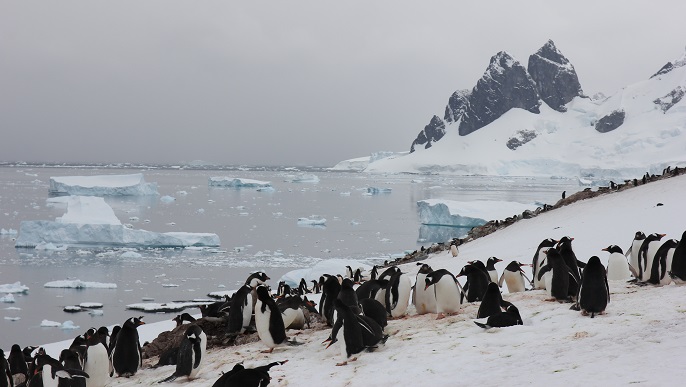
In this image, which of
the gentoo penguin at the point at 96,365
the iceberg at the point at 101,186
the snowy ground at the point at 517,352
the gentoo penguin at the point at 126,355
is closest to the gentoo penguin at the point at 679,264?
the snowy ground at the point at 517,352

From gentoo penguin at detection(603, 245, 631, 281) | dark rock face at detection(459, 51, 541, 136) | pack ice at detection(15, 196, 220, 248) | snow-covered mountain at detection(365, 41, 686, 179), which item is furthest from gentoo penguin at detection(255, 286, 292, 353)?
dark rock face at detection(459, 51, 541, 136)

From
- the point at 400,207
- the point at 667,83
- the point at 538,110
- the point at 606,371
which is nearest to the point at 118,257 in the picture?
the point at 606,371

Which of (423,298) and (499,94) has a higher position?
(499,94)

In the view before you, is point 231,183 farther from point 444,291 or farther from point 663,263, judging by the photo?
point 663,263

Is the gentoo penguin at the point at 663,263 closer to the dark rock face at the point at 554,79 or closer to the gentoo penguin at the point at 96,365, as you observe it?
the gentoo penguin at the point at 96,365

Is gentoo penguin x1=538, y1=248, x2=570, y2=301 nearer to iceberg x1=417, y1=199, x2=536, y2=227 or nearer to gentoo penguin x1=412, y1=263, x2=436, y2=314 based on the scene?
gentoo penguin x1=412, y1=263, x2=436, y2=314

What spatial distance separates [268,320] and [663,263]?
3.70 metres

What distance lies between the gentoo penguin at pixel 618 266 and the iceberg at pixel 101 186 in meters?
46.1

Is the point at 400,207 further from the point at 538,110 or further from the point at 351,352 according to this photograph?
the point at 538,110

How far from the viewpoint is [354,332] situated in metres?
5.07

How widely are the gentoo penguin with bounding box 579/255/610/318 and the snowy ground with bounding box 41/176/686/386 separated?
0.09 metres

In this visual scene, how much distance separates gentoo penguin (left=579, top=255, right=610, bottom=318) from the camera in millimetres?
5121

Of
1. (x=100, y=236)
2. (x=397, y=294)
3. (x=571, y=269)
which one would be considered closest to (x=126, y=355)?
(x=397, y=294)

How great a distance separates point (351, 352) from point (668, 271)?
3.20 metres
